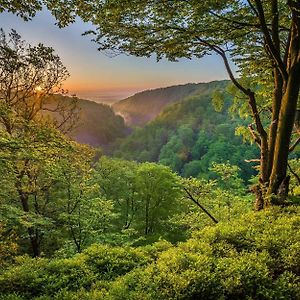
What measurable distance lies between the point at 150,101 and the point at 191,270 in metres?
116

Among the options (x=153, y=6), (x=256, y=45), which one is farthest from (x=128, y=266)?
(x=256, y=45)

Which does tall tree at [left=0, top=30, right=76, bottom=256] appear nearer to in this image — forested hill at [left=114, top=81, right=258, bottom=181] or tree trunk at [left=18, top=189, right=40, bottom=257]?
tree trunk at [left=18, top=189, right=40, bottom=257]

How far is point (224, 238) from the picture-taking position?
5.53 meters

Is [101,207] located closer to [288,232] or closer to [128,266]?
[128,266]

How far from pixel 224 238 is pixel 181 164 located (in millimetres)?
67264

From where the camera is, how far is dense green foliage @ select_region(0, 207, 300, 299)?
382 centimetres

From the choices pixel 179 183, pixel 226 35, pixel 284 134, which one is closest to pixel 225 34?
pixel 226 35

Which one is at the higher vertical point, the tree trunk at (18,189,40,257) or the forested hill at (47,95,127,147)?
the forested hill at (47,95,127,147)

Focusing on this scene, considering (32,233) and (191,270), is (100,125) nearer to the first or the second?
(32,233)

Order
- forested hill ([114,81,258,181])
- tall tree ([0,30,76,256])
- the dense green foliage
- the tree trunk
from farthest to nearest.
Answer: forested hill ([114,81,258,181]) < the tree trunk < tall tree ([0,30,76,256]) < the dense green foliage

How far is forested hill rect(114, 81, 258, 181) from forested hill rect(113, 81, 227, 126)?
298 inches

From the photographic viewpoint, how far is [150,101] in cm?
11862

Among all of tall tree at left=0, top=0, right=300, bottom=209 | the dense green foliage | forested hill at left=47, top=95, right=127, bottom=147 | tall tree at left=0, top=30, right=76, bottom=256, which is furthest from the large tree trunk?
forested hill at left=47, top=95, right=127, bottom=147

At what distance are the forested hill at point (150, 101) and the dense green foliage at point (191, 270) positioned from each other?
82814 mm
